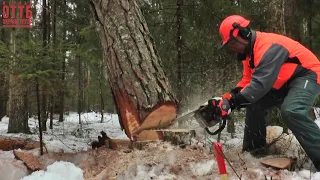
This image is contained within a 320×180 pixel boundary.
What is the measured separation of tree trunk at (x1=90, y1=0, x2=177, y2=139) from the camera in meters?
4.08

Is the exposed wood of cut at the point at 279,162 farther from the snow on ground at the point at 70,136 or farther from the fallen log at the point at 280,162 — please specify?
the snow on ground at the point at 70,136

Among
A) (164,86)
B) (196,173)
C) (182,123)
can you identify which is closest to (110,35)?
(164,86)

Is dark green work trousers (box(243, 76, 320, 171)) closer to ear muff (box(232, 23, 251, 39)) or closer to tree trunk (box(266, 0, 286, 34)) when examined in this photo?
ear muff (box(232, 23, 251, 39))

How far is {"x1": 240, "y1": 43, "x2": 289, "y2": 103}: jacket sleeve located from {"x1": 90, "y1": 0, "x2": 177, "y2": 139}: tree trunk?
125 centimetres

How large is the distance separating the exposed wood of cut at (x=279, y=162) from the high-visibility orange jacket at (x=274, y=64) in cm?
66

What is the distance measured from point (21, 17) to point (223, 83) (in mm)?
5321

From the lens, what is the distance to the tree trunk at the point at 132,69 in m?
4.08

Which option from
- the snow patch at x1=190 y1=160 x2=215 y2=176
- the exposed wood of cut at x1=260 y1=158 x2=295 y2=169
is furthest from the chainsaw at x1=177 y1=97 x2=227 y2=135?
the exposed wood of cut at x1=260 y1=158 x2=295 y2=169

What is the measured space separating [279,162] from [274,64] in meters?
0.99

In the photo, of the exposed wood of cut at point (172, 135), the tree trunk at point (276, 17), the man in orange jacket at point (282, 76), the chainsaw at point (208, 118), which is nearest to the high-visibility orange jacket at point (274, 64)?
the man in orange jacket at point (282, 76)

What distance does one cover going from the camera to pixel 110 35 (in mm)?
4434

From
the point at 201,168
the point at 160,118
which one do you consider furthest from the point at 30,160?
the point at 201,168

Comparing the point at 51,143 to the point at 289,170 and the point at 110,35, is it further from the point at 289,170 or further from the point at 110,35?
the point at 289,170

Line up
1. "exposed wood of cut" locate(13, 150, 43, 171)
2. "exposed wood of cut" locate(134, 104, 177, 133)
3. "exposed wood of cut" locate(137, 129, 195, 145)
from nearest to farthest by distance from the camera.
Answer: "exposed wood of cut" locate(13, 150, 43, 171) → "exposed wood of cut" locate(137, 129, 195, 145) → "exposed wood of cut" locate(134, 104, 177, 133)
